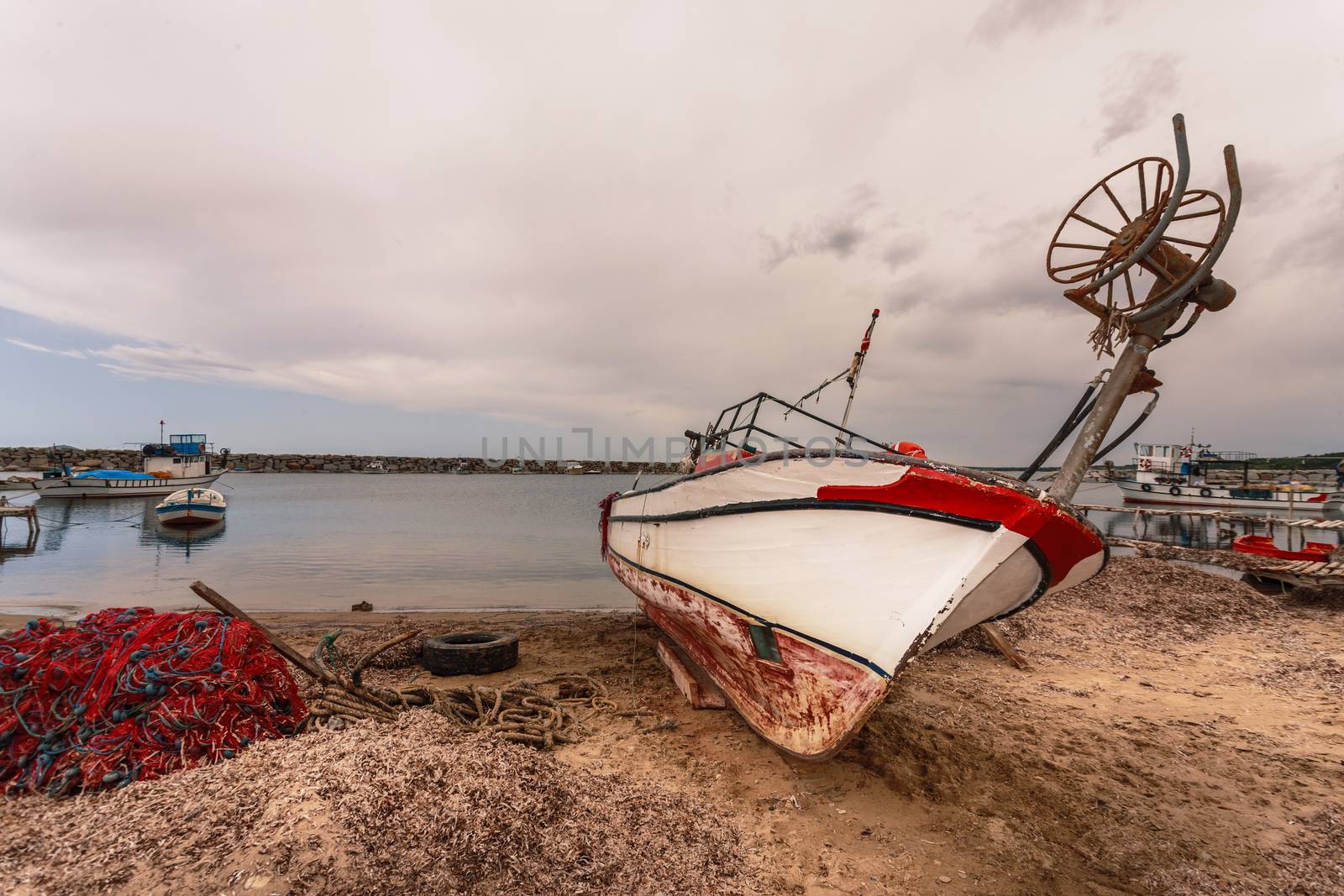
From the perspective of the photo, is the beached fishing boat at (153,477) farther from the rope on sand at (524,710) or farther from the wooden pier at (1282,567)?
the wooden pier at (1282,567)

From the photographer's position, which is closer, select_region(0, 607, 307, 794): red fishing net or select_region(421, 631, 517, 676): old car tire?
select_region(0, 607, 307, 794): red fishing net

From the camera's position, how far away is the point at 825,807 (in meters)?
4.11

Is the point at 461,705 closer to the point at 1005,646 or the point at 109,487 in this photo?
the point at 1005,646

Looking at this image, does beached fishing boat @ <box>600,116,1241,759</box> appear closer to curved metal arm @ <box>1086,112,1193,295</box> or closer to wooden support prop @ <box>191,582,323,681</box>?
curved metal arm @ <box>1086,112,1193,295</box>

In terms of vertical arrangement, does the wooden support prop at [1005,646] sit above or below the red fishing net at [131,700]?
below

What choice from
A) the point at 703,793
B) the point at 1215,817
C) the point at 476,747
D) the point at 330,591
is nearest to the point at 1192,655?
the point at 1215,817

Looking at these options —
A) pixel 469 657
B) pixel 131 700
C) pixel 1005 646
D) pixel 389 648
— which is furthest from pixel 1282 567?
pixel 131 700

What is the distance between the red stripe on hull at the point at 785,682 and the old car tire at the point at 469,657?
240 cm

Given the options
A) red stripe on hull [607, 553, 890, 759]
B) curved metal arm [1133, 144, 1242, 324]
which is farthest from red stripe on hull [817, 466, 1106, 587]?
curved metal arm [1133, 144, 1242, 324]

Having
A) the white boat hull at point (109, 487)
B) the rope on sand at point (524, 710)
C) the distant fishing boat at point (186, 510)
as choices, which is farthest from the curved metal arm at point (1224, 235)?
the white boat hull at point (109, 487)

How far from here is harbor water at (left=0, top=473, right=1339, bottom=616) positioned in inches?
560

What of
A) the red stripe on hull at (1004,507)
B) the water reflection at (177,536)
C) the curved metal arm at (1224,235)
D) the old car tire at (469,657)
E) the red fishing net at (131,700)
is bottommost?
the water reflection at (177,536)

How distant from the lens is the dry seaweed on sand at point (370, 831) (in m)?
2.72

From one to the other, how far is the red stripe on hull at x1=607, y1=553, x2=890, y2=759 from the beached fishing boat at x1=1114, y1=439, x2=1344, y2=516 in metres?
36.2
